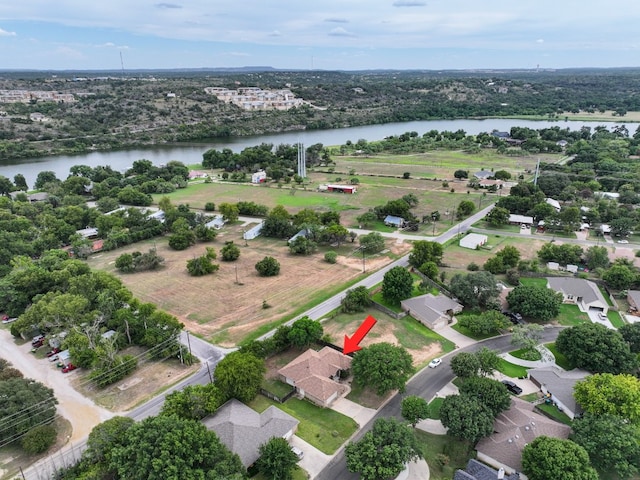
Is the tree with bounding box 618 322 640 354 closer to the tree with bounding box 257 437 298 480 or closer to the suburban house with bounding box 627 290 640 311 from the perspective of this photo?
the suburban house with bounding box 627 290 640 311

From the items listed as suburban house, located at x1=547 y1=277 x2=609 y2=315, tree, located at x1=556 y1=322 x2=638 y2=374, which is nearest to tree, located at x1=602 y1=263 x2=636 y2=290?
suburban house, located at x1=547 y1=277 x2=609 y2=315

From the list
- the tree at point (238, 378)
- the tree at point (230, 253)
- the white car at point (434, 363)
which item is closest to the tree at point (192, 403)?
the tree at point (238, 378)

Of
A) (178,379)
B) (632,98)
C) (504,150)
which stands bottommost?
(178,379)

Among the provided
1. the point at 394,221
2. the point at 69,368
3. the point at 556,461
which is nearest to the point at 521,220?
the point at 394,221

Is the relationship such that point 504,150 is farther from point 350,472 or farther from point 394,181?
point 350,472

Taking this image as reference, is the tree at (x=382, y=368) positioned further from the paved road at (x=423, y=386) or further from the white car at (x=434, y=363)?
the white car at (x=434, y=363)

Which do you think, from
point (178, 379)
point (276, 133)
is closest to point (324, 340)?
point (178, 379)

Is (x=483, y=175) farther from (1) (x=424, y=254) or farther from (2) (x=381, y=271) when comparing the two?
(2) (x=381, y=271)
